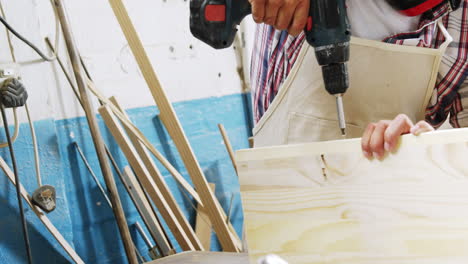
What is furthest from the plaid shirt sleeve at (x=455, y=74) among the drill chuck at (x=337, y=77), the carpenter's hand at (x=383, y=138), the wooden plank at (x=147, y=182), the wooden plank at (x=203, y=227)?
the wooden plank at (x=203, y=227)

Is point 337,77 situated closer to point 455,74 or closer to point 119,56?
point 455,74

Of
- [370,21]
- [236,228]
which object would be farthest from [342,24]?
[236,228]

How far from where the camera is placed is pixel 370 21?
2.68 feet

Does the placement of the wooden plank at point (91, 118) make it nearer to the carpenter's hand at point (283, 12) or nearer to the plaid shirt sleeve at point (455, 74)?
the carpenter's hand at point (283, 12)

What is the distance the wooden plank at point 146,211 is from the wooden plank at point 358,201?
1.06m

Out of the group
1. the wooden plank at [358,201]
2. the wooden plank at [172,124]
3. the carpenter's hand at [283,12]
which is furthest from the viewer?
the wooden plank at [172,124]

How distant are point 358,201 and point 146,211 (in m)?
1.19

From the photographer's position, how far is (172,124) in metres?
1.43

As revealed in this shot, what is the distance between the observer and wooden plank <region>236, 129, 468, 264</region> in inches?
19.6

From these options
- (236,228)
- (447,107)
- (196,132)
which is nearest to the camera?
(447,107)

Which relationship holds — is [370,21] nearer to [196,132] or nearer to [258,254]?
[258,254]

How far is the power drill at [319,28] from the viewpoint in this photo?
2.36 feet

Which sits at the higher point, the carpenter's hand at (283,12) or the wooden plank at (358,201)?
the carpenter's hand at (283,12)

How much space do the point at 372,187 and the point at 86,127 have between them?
1273 millimetres
